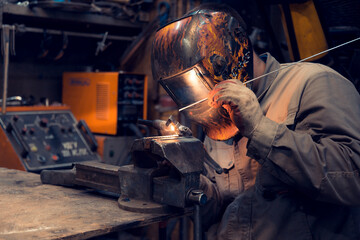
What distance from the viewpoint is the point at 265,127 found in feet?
4.46

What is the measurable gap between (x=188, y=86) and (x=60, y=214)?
61cm

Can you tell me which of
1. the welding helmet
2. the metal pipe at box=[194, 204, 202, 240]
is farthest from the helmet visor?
the metal pipe at box=[194, 204, 202, 240]

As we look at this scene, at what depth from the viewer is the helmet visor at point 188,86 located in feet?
5.10

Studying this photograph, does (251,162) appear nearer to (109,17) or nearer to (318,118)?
(318,118)

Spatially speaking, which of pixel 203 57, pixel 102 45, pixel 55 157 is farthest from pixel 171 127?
pixel 102 45

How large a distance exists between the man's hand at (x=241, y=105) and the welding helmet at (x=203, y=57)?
139 millimetres

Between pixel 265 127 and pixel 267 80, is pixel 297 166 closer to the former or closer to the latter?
pixel 265 127

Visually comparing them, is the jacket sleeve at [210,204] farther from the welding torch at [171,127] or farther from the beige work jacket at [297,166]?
the welding torch at [171,127]

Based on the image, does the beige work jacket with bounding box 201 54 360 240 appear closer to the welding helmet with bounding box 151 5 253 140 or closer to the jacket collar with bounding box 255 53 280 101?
the jacket collar with bounding box 255 53 280 101

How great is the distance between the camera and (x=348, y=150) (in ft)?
4.41

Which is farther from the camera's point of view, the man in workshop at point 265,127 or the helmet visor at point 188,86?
the helmet visor at point 188,86

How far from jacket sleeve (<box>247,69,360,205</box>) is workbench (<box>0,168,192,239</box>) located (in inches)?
13.9

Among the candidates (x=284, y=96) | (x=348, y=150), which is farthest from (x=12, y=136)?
(x=348, y=150)

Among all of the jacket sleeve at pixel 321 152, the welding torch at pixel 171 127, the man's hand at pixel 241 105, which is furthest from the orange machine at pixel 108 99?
the jacket sleeve at pixel 321 152
